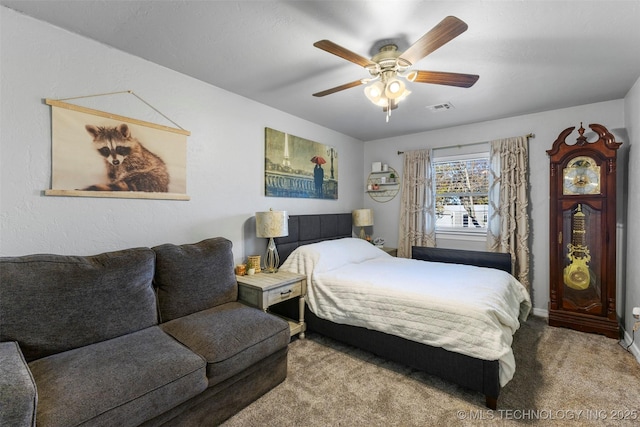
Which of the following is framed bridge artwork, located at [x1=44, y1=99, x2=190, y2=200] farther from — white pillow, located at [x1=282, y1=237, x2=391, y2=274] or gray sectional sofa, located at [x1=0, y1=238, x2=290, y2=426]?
white pillow, located at [x1=282, y1=237, x2=391, y2=274]

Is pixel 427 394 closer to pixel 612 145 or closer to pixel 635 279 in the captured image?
pixel 635 279

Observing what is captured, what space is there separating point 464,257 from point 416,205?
960 mm

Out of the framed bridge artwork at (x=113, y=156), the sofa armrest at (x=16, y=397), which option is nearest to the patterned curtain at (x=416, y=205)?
the framed bridge artwork at (x=113, y=156)

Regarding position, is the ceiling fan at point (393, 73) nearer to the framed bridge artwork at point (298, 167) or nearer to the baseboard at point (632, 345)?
the framed bridge artwork at point (298, 167)

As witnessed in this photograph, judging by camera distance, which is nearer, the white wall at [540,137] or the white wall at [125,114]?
the white wall at [125,114]

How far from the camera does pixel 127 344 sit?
5.29 feet

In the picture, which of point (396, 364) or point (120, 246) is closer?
point (120, 246)

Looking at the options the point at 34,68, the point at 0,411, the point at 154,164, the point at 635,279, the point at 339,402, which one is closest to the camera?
the point at 0,411

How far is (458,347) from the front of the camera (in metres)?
1.89

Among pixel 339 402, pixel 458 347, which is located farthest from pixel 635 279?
pixel 339 402

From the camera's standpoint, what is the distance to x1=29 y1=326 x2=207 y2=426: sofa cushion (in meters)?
1.16

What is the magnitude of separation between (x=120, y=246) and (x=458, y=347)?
249 cm

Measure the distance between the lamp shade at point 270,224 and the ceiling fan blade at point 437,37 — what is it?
172 cm

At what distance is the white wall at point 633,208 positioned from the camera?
2516 mm
